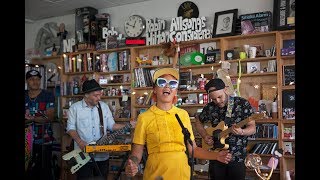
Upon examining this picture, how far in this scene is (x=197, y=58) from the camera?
518 centimetres

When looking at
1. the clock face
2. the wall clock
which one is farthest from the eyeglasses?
the clock face

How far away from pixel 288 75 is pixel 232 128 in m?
1.97

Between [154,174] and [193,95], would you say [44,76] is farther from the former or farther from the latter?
[154,174]

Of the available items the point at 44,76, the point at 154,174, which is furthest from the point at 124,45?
the point at 154,174

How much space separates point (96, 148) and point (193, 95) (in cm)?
221

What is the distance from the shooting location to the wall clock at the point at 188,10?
528 centimetres

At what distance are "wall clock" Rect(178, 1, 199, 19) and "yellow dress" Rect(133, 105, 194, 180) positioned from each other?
11.2 ft

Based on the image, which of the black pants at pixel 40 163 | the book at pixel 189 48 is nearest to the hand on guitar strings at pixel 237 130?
the book at pixel 189 48

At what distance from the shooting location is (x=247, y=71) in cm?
484

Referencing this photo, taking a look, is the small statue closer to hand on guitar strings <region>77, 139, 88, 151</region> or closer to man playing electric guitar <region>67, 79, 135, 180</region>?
man playing electric guitar <region>67, 79, 135, 180</region>

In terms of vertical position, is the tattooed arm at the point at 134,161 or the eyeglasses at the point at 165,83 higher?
the eyeglasses at the point at 165,83

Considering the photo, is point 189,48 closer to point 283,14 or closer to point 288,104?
point 283,14

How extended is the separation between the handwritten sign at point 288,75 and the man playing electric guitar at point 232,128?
1684 millimetres

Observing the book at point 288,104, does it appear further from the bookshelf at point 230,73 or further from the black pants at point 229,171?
the black pants at point 229,171
